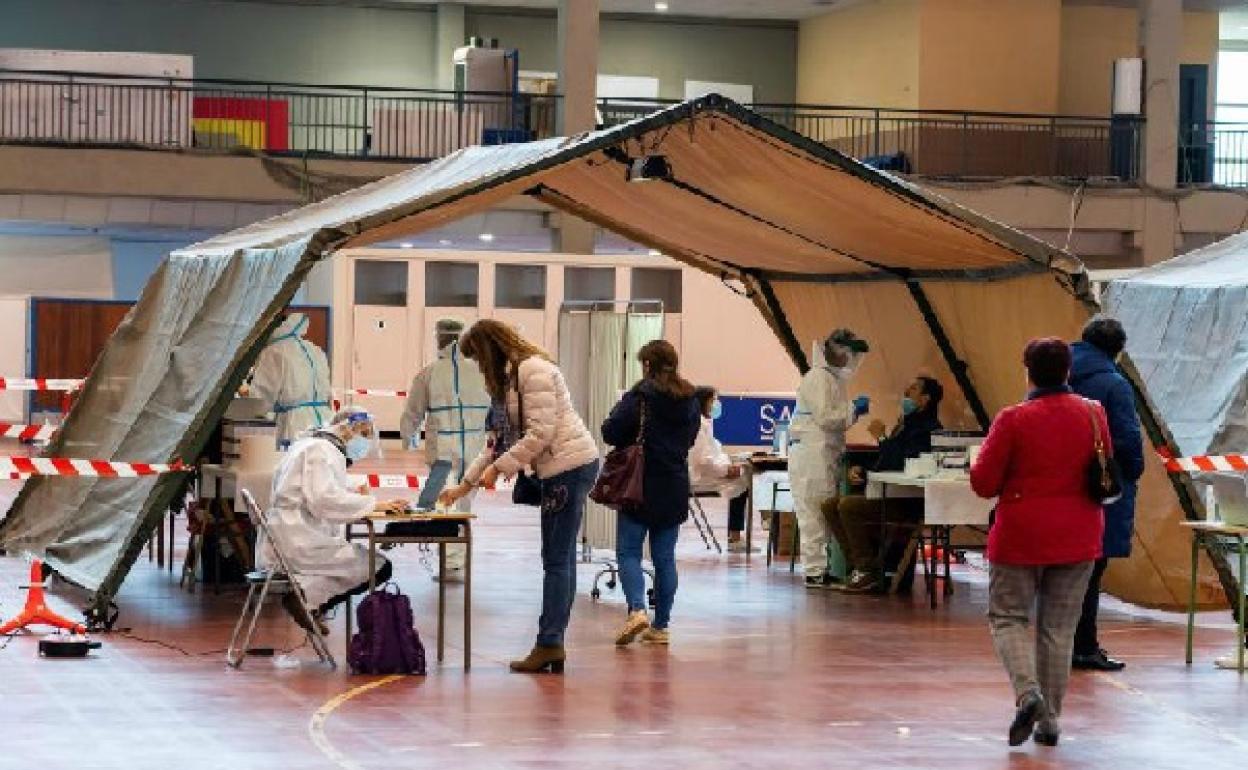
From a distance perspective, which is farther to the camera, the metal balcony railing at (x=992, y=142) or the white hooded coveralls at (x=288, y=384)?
the metal balcony railing at (x=992, y=142)

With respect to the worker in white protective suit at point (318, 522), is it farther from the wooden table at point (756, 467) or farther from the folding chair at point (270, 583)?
the wooden table at point (756, 467)

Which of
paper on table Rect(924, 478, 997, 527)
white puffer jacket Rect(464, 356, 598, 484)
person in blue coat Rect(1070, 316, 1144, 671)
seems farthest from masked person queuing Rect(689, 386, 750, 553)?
white puffer jacket Rect(464, 356, 598, 484)

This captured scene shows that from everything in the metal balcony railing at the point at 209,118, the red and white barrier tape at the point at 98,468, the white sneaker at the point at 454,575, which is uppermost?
the metal balcony railing at the point at 209,118

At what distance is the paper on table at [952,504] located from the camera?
1361 cm

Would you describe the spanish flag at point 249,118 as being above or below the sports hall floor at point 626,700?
Result: above

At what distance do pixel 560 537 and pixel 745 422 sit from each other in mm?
17325

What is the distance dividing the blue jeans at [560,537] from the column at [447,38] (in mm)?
Result: 25950

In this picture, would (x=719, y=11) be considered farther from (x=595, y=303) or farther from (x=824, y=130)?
(x=595, y=303)

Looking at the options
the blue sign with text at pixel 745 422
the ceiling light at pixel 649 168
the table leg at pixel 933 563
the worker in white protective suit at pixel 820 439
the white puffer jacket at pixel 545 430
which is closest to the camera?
the white puffer jacket at pixel 545 430

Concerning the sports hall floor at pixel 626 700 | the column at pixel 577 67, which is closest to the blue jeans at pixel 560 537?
the sports hall floor at pixel 626 700

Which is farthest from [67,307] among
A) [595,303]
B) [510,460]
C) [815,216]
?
[510,460]

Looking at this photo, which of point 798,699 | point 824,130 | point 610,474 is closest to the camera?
point 798,699

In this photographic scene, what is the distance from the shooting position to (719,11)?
36719 mm

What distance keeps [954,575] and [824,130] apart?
2073cm
